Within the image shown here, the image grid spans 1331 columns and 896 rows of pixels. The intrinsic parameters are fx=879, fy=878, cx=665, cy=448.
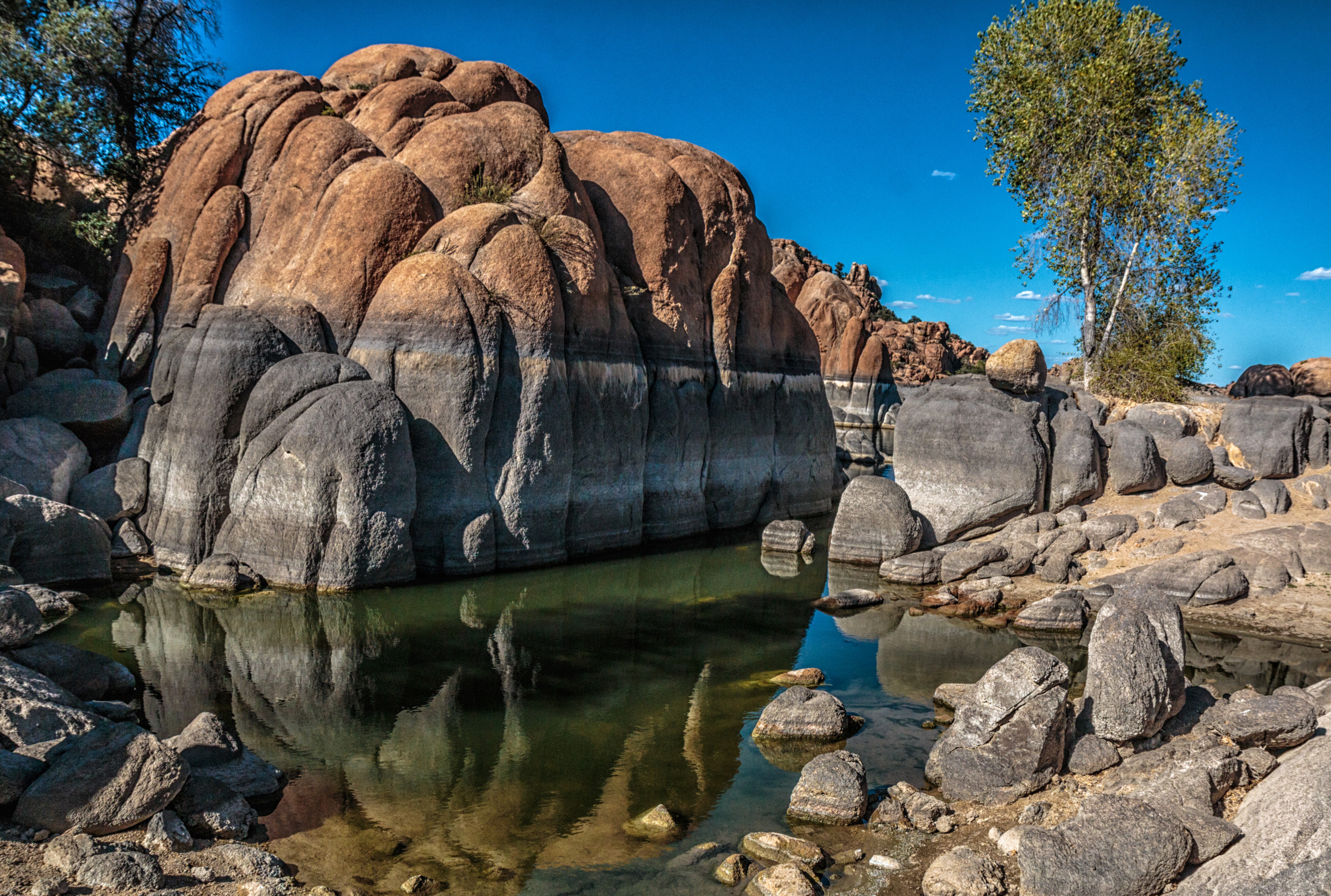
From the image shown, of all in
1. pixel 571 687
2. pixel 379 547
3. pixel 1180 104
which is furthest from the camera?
pixel 1180 104

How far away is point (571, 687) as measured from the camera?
10648 millimetres

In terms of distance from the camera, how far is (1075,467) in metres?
16.8

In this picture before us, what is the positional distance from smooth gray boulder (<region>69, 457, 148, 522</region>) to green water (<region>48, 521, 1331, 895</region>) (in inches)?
91.4

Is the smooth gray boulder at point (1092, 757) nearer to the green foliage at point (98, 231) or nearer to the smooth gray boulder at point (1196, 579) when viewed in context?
the smooth gray boulder at point (1196, 579)

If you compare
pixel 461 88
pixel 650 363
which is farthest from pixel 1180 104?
pixel 461 88

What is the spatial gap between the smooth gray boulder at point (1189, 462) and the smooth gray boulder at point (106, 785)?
55.1 ft

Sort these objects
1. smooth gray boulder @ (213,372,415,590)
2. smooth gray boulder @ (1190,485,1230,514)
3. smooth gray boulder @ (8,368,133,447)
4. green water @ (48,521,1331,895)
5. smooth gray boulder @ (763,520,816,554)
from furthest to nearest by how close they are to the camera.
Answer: smooth gray boulder @ (763,520,816,554) < smooth gray boulder @ (8,368,133,447) < smooth gray boulder @ (1190,485,1230,514) < smooth gray boulder @ (213,372,415,590) < green water @ (48,521,1331,895)


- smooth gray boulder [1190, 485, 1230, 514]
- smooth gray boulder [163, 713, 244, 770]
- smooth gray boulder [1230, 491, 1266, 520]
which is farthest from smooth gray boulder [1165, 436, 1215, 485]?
smooth gray boulder [163, 713, 244, 770]

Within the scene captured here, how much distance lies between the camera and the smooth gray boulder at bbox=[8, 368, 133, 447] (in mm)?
16266

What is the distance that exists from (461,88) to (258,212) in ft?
18.1

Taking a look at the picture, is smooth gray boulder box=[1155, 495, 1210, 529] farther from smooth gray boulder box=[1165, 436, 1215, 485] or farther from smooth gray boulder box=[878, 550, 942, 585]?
smooth gray boulder box=[878, 550, 942, 585]

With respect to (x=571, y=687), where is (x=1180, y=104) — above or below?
above

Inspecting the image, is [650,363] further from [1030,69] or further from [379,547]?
[1030,69]

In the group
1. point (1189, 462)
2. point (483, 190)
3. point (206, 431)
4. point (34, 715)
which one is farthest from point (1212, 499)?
point (206, 431)
